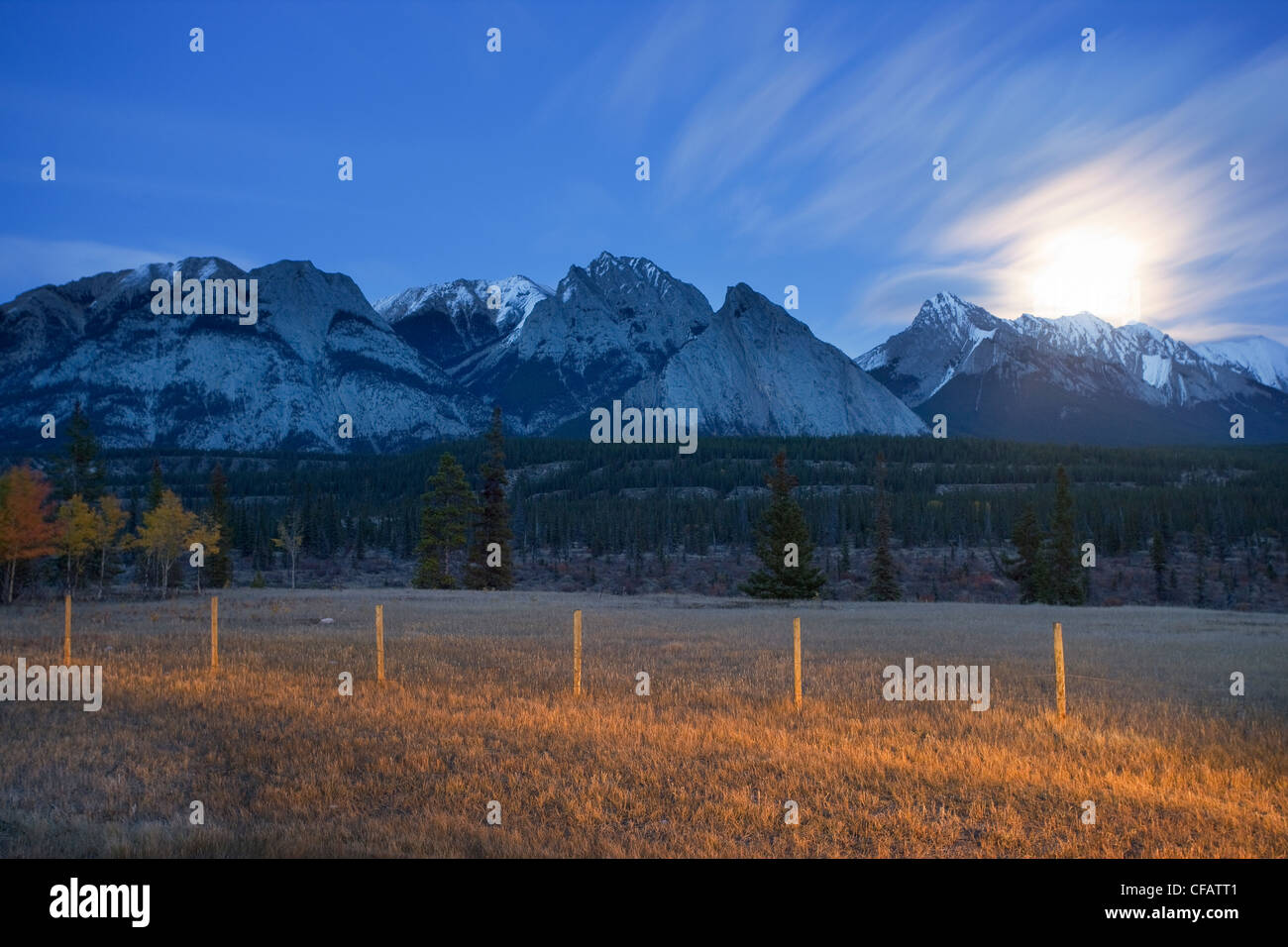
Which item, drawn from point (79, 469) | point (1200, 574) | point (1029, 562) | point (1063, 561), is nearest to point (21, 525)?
point (79, 469)

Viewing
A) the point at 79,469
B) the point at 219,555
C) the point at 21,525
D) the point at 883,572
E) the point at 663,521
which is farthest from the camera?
the point at 663,521

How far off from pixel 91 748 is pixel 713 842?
9.65 meters

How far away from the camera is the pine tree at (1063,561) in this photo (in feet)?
215

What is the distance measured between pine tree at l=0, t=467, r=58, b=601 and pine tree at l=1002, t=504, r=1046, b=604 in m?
73.4

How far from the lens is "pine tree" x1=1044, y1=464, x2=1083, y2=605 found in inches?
2584

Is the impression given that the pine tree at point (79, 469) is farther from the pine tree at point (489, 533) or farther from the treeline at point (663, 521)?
the pine tree at point (489, 533)

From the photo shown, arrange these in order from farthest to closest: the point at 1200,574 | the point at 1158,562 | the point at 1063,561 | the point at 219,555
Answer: the point at 1158,562 → the point at 1200,574 → the point at 219,555 → the point at 1063,561

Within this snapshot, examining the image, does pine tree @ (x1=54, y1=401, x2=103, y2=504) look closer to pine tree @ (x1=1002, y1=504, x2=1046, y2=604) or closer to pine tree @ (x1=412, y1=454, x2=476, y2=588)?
pine tree @ (x1=412, y1=454, x2=476, y2=588)

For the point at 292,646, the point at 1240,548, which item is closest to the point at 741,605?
the point at 292,646

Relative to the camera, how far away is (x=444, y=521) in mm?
61844

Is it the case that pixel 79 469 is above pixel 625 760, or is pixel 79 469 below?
above

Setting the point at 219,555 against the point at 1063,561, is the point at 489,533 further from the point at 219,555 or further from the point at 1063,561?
the point at 1063,561

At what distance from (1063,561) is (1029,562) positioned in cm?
261
